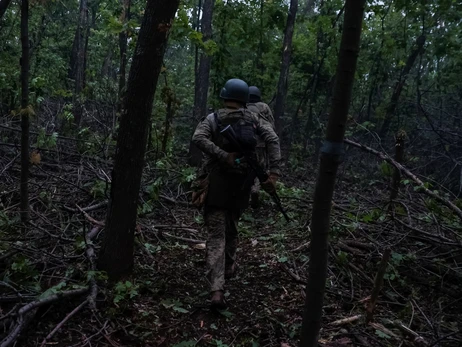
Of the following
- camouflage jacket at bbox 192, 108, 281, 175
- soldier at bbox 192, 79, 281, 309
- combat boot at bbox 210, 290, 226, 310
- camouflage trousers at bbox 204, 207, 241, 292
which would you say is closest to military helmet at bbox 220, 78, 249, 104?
soldier at bbox 192, 79, 281, 309

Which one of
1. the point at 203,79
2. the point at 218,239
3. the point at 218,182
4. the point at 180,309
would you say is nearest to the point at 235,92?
the point at 218,182

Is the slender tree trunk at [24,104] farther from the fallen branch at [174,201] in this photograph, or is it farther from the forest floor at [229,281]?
the fallen branch at [174,201]

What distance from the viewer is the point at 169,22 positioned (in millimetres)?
3752

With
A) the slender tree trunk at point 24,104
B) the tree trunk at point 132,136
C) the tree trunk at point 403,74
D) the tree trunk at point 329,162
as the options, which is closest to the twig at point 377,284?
the tree trunk at point 329,162

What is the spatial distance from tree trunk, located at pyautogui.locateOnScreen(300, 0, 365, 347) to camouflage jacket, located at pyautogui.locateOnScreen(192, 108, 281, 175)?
2.27 m

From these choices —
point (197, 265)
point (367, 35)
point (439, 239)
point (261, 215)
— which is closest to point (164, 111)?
point (261, 215)

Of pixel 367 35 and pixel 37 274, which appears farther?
pixel 367 35

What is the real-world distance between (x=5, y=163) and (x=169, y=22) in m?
4.62

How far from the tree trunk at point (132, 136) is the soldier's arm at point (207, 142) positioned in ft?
1.77

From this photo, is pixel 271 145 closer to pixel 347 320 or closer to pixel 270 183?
pixel 270 183

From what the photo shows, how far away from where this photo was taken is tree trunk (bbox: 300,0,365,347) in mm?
Result: 1817

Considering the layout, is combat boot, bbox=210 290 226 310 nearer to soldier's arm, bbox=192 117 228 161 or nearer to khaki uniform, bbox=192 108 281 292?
khaki uniform, bbox=192 108 281 292

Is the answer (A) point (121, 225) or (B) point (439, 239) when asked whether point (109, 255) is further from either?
(B) point (439, 239)

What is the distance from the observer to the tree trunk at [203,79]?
980cm
